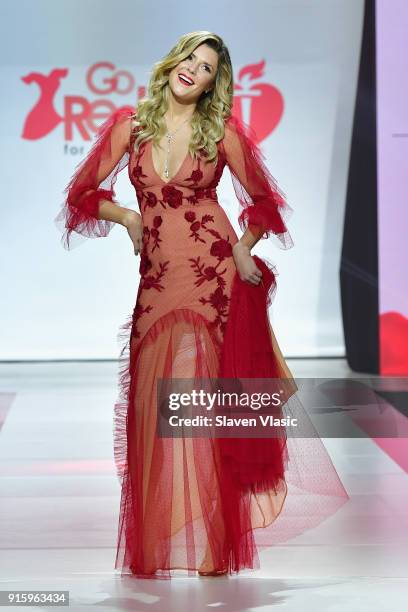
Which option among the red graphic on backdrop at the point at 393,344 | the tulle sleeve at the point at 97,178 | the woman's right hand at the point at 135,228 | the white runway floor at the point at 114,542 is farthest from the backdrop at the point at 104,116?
the woman's right hand at the point at 135,228

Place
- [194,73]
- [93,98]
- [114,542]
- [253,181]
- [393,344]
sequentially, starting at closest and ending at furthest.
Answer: [194,73], [253,181], [114,542], [393,344], [93,98]

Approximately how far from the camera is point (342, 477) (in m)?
4.59

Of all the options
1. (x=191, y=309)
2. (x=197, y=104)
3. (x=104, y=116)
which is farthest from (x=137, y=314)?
(x=104, y=116)

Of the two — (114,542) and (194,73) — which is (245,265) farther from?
(114,542)

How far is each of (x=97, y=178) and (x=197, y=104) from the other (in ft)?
1.07

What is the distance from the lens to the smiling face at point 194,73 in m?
3.18

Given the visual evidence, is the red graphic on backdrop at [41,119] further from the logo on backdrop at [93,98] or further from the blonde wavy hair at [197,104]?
the blonde wavy hair at [197,104]

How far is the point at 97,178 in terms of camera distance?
10.9ft

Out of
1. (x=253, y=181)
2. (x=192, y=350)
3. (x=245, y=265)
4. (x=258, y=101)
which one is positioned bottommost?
(x=192, y=350)

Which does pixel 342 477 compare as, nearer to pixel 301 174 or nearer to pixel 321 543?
pixel 321 543

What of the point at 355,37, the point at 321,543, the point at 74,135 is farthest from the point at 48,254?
the point at 321,543

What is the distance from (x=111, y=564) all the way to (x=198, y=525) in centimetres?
32

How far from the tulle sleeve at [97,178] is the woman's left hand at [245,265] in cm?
37

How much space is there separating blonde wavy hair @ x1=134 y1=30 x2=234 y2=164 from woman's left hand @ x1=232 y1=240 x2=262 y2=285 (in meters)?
0.24
